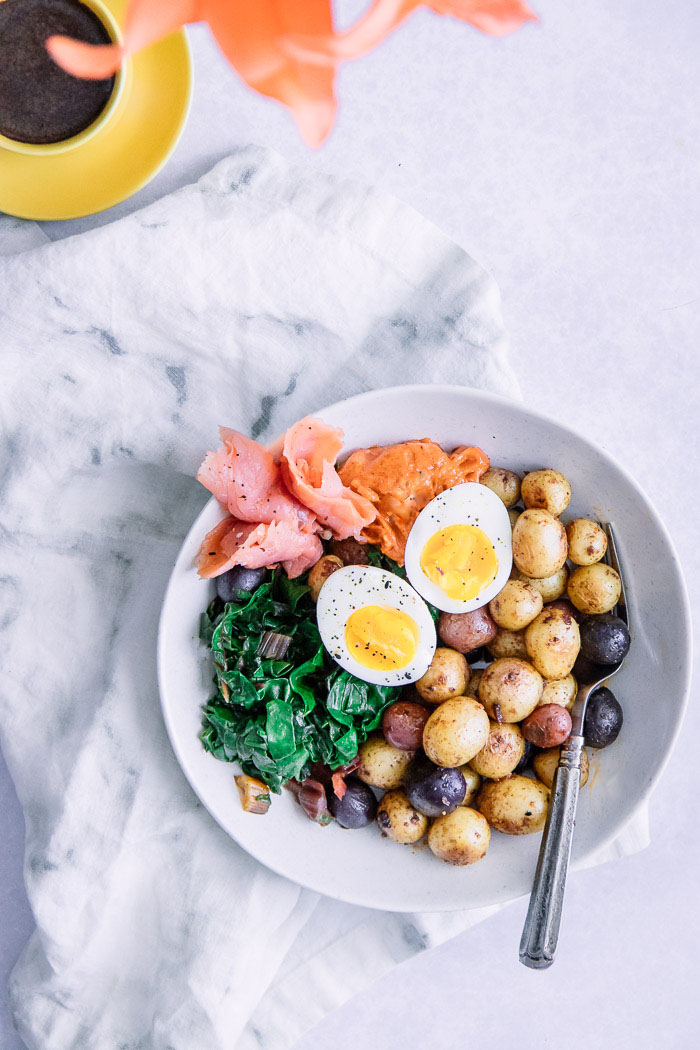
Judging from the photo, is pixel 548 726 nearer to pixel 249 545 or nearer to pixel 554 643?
pixel 554 643

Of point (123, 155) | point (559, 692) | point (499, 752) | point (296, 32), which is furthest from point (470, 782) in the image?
point (296, 32)

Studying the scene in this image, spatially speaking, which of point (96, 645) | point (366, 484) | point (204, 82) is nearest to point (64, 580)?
point (96, 645)

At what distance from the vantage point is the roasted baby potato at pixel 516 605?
3.94 feet

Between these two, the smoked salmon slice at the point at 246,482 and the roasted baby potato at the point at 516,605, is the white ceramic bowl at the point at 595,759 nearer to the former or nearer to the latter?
the smoked salmon slice at the point at 246,482

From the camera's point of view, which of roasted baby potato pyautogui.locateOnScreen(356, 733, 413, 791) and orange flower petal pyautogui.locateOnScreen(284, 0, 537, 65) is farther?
orange flower petal pyautogui.locateOnScreen(284, 0, 537, 65)

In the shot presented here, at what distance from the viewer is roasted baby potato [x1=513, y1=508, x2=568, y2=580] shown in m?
1.18

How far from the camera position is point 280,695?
122 cm

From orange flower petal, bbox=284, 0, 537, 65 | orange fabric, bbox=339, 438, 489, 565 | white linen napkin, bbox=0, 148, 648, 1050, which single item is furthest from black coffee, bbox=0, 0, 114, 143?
orange fabric, bbox=339, 438, 489, 565

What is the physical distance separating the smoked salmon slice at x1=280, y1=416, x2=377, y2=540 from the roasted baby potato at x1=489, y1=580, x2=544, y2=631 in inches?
8.7

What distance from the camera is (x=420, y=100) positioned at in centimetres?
135

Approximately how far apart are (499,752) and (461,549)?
29 centimetres

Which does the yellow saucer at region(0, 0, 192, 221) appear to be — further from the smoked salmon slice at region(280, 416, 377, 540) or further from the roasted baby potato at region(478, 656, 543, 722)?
the roasted baby potato at region(478, 656, 543, 722)

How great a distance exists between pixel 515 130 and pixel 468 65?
0.40ft

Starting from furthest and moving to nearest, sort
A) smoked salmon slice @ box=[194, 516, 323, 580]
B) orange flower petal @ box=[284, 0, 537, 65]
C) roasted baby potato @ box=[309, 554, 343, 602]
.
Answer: orange flower petal @ box=[284, 0, 537, 65] < roasted baby potato @ box=[309, 554, 343, 602] < smoked salmon slice @ box=[194, 516, 323, 580]
